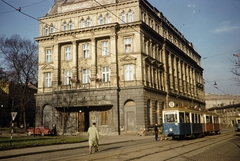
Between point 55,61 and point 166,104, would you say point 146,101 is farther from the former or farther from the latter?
point 55,61

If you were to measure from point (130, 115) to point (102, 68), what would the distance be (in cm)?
871

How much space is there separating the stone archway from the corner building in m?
0.14

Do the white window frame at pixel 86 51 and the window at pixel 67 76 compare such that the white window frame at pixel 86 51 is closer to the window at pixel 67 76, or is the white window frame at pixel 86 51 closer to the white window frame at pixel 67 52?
the white window frame at pixel 67 52

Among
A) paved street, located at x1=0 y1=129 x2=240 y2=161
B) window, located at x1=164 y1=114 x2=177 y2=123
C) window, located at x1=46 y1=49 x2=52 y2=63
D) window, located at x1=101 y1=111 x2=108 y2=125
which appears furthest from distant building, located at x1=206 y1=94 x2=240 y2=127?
paved street, located at x1=0 y1=129 x2=240 y2=161

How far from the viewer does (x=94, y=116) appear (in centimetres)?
4053

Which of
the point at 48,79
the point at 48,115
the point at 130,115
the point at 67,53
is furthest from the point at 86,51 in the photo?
the point at 130,115

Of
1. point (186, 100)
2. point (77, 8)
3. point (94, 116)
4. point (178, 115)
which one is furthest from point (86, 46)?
point (186, 100)

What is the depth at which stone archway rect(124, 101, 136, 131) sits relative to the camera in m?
38.2

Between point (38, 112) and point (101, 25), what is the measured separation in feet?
59.3

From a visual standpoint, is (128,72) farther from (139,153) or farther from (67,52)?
(139,153)

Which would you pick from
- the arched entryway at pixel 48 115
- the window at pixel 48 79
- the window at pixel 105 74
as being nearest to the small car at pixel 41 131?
the arched entryway at pixel 48 115

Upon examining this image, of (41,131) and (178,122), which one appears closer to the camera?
(178,122)

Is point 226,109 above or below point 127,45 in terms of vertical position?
below

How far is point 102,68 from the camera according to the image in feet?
136
